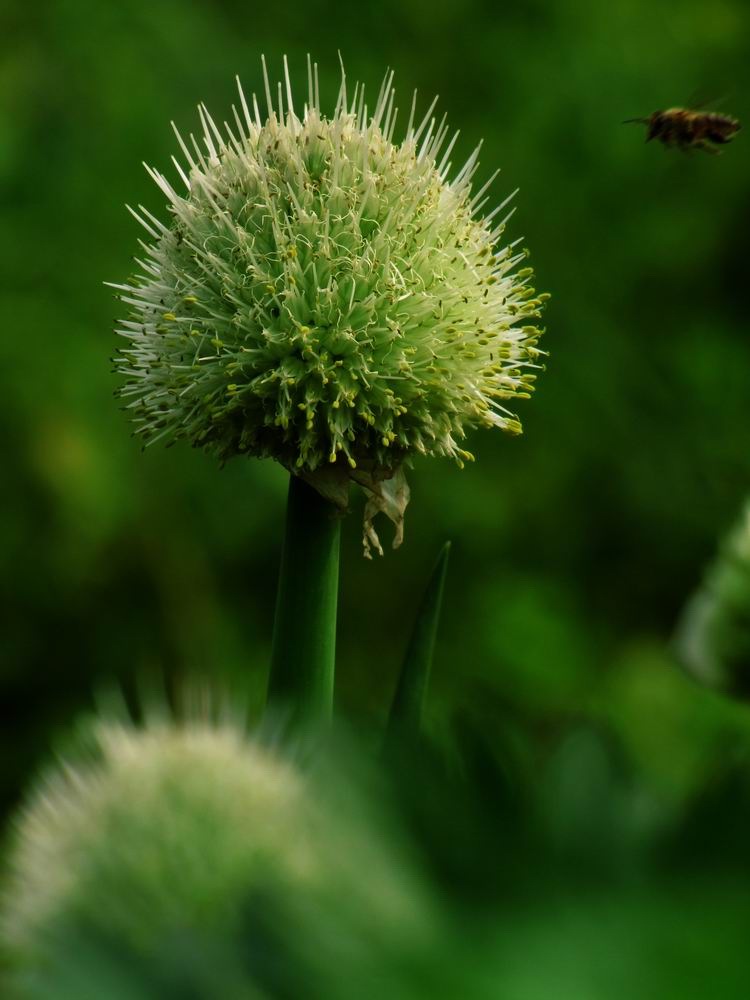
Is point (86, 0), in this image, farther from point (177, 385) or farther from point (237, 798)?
point (237, 798)

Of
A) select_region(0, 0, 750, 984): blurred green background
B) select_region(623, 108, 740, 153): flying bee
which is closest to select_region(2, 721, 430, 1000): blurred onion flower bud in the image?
select_region(623, 108, 740, 153): flying bee

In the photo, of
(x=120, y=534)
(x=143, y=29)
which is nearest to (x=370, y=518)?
(x=120, y=534)

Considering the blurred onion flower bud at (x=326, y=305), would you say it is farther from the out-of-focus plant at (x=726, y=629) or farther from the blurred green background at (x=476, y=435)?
the blurred green background at (x=476, y=435)

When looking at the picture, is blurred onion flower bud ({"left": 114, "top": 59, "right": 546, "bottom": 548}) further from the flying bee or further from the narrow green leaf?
the flying bee

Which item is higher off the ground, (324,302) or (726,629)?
(324,302)

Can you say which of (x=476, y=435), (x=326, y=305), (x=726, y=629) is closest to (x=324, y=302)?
(x=326, y=305)

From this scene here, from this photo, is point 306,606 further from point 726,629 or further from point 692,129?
point 692,129
